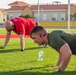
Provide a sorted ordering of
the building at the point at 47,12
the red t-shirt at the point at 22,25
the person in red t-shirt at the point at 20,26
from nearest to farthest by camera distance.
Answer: the person in red t-shirt at the point at 20,26 → the red t-shirt at the point at 22,25 → the building at the point at 47,12

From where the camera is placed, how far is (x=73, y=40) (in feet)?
22.2

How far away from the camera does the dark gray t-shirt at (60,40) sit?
21.0 ft

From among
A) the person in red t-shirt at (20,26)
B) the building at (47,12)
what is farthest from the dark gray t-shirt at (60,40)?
the building at (47,12)

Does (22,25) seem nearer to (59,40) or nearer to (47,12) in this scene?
(59,40)

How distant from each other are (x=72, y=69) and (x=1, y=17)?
3649 inches

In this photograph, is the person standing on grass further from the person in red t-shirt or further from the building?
the building

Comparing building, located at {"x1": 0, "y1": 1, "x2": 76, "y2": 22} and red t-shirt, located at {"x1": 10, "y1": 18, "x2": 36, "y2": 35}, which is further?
building, located at {"x1": 0, "y1": 1, "x2": 76, "y2": 22}

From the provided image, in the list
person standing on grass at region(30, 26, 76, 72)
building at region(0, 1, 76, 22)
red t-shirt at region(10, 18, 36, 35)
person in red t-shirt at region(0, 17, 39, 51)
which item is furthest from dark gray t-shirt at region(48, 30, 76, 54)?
building at region(0, 1, 76, 22)

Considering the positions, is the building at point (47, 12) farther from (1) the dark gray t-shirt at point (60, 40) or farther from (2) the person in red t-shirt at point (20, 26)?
(1) the dark gray t-shirt at point (60, 40)

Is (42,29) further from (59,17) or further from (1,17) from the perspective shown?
(1,17)

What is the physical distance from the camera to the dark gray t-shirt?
6.40 meters

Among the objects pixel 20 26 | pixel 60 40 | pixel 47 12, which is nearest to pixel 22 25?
pixel 20 26

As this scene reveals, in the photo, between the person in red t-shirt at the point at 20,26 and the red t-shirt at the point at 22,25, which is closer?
the person in red t-shirt at the point at 20,26

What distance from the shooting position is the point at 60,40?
252 inches
